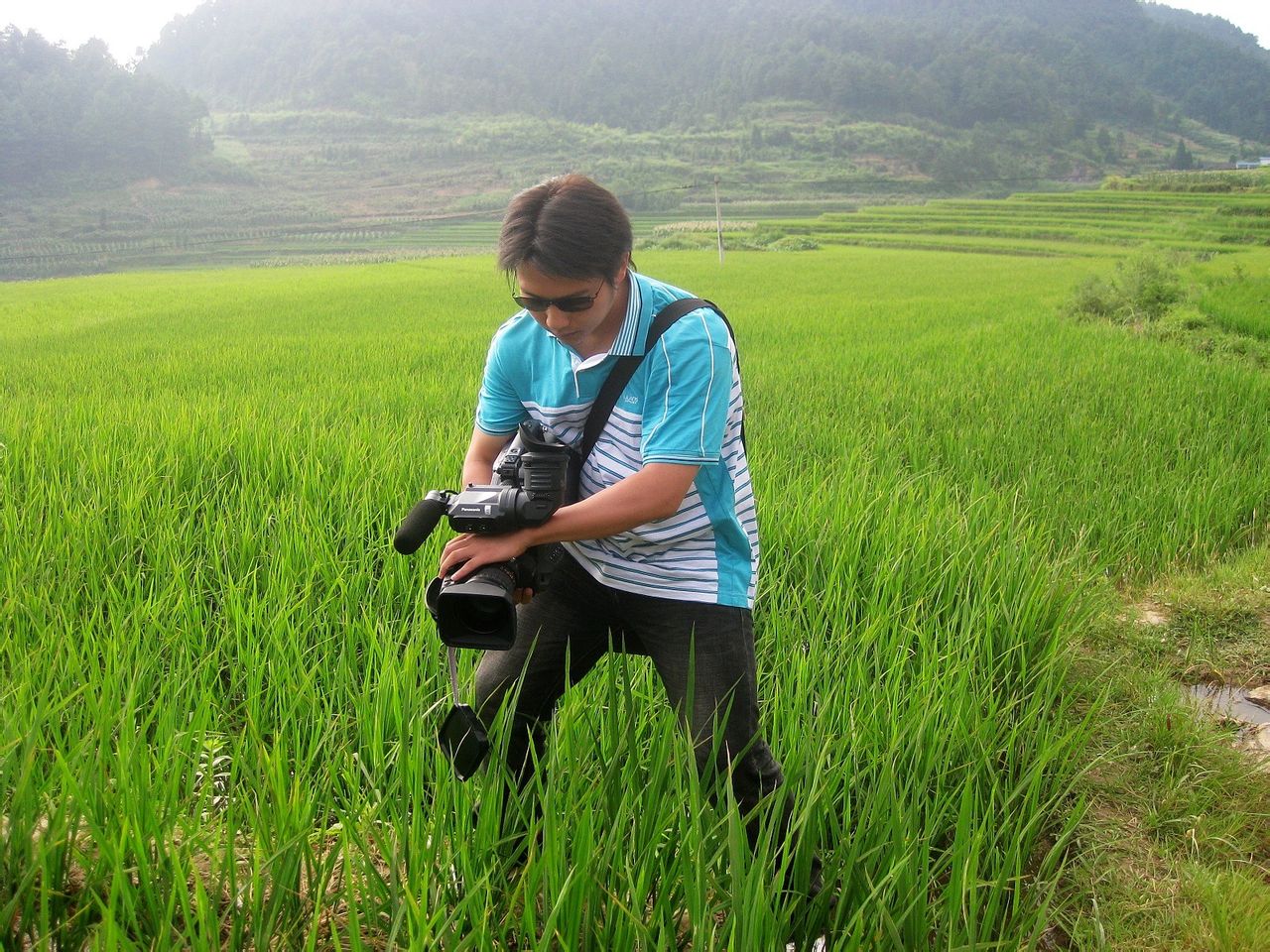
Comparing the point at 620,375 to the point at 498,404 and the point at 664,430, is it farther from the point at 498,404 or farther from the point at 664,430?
the point at 498,404

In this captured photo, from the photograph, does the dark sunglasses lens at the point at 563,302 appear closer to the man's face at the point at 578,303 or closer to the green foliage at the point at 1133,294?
the man's face at the point at 578,303

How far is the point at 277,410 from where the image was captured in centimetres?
495

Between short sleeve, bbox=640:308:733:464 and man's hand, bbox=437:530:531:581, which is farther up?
short sleeve, bbox=640:308:733:464

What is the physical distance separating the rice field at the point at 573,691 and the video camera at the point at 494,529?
0.18 meters

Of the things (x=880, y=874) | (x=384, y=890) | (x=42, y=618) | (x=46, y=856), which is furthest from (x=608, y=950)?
(x=42, y=618)

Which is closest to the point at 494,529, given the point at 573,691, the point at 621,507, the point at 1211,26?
the point at 621,507

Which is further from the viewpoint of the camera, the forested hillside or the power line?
the forested hillside

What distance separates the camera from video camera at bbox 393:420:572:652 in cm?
118

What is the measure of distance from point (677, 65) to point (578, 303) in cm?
13759

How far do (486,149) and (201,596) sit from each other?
77720mm

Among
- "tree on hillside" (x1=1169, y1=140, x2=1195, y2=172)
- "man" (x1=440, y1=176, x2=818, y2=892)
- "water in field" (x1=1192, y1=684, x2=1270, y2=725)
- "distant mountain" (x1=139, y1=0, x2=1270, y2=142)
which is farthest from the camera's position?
"distant mountain" (x1=139, y1=0, x2=1270, y2=142)

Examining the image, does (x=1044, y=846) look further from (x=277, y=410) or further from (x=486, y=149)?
(x=486, y=149)

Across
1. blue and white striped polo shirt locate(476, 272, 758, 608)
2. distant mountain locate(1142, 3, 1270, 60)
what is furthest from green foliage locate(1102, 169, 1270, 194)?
distant mountain locate(1142, 3, 1270, 60)

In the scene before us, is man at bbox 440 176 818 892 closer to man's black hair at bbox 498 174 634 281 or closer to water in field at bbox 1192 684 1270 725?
man's black hair at bbox 498 174 634 281
